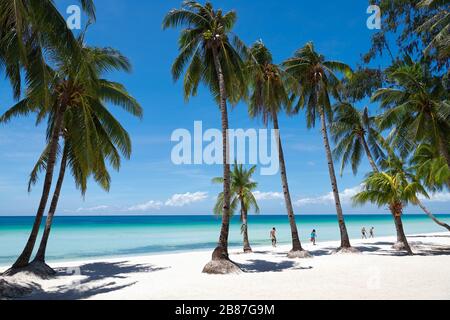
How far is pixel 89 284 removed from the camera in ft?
37.2

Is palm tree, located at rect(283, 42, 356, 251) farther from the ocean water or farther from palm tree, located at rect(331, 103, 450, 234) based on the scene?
the ocean water

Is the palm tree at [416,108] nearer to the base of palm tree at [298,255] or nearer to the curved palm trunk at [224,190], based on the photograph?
the base of palm tree at [298,255]

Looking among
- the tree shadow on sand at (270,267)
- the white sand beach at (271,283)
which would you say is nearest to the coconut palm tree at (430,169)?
the white sand beach at (271,283)

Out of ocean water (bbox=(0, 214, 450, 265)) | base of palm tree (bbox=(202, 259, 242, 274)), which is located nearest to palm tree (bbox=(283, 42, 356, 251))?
base of palm tree (bbox=(202, 259, 242, 274))

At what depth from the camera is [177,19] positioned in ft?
47.8

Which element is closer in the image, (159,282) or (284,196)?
(159,282)

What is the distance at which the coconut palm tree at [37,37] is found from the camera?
27.6 feet

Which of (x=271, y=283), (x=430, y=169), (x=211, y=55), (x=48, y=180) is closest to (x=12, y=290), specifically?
(x=48, y=180)

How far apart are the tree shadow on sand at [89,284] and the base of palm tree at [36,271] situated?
17.4 inches

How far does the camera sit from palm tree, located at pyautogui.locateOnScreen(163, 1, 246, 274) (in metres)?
14.3

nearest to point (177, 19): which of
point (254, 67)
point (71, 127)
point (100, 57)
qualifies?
point (100, 57)

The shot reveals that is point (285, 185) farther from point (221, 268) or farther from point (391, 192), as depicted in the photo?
point (221, 268)
